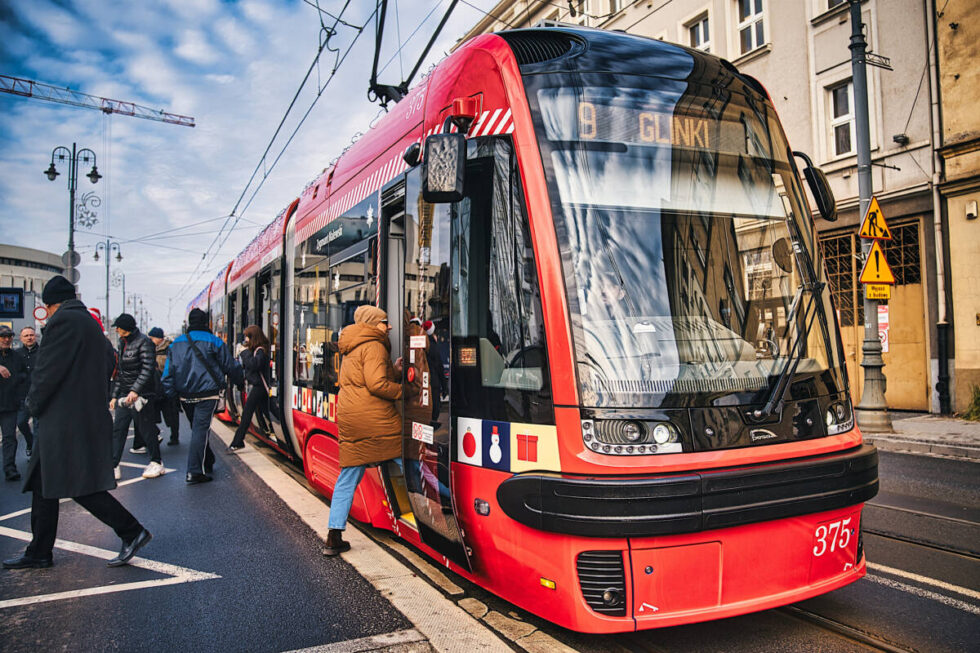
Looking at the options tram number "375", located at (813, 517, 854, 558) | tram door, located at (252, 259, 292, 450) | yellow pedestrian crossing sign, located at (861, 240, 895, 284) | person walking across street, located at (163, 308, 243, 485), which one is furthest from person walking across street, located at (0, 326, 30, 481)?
yellow pedestrian crossing sign, located at (861, 240, 895, 284)

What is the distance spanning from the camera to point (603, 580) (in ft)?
9.80

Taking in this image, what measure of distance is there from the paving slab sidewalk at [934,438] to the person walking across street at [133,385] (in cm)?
947

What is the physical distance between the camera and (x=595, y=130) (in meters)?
3.46

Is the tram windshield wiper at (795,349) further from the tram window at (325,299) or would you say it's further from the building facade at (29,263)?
the building facade at (29,263)

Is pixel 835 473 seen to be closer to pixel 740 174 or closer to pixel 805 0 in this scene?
pixel 740 174

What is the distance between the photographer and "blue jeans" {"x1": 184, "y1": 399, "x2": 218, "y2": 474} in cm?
741

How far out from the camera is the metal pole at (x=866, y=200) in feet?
37.5

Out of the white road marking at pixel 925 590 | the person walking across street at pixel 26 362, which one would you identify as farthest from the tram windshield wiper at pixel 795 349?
the person walking across street at pixel 26 362

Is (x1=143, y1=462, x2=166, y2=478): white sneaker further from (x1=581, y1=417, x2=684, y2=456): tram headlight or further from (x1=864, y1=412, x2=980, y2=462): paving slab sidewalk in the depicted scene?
(x1=864, y1=412, x2=980, y2=462): paving slab sidewalk

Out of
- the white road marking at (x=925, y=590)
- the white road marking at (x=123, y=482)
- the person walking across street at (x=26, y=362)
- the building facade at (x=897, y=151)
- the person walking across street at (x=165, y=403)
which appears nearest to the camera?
the white road marking at (x=925, y=590)

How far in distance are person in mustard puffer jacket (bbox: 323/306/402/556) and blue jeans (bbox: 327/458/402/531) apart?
111mm

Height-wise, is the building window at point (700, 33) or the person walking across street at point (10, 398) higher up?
the building window at point (700, 33)

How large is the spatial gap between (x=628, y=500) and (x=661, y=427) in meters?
0.36

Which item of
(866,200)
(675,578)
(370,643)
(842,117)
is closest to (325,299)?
(370,643)
